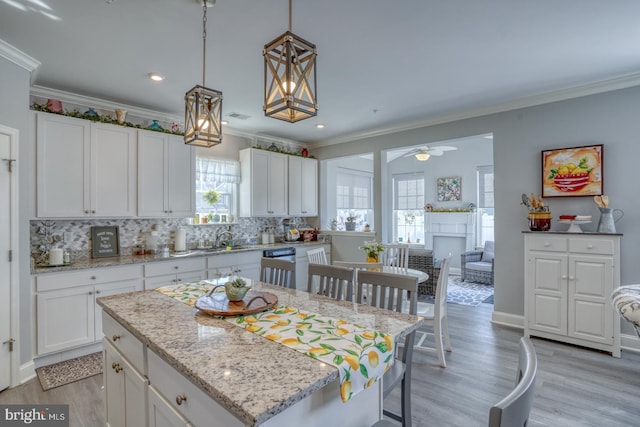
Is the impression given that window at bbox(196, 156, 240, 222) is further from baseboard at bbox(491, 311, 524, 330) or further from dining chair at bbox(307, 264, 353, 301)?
baseboard at bbox(491, 311, 524, 330)

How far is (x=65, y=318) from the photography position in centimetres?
312

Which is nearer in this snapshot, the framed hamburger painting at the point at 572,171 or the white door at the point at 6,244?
the white door at the point at 6,244

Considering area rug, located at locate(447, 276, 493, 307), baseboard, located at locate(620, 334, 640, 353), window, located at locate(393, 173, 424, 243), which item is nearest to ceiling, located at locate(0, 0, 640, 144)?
baseboard, located at locate(620, 334, 640, 353)

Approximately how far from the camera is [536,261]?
362 centimetres

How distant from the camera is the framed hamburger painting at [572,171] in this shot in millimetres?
3465

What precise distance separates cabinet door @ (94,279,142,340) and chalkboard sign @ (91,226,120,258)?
579 millimetres

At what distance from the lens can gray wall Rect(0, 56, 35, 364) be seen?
269 cm

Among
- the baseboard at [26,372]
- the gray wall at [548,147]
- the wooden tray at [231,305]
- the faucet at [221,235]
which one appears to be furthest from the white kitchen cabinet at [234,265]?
the gray wall at [548,147]

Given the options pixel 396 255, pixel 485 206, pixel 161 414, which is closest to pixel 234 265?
pixel 396 255

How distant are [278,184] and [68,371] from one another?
3487 millimetres

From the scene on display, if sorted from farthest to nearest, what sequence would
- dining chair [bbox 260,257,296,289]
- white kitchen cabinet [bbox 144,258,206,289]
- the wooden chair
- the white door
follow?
white kitchen cabinet [bbox 144,258,206,289], the white door, dining chair [bbox 260,257,296,289], the wooden chair

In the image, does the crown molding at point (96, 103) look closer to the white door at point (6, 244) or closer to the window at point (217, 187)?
the window at point (217, 187)

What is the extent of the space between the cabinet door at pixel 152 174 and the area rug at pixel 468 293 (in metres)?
4.52

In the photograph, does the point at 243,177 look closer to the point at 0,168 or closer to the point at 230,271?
the point at 230,271
